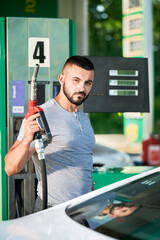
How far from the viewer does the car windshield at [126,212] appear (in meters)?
1.41

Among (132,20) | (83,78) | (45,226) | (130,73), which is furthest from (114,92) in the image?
(132,20)

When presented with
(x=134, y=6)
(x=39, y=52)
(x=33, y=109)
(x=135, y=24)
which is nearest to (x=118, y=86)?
(x=39, y=52)

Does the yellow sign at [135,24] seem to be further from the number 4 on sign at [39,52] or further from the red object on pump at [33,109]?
the red object on pump at [33,109]

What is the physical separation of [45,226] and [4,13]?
7468mm

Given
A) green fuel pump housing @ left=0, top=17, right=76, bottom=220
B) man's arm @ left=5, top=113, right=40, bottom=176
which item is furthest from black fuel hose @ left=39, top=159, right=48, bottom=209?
green fuel pump housing @ left=0, top=17, right=76, bottom=220

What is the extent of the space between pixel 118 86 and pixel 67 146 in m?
1.13

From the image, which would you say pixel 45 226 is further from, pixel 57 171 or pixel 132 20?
pixel 132 20

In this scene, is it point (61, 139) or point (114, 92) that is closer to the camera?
point (61, 139)

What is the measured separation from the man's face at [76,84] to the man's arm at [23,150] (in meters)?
0.42

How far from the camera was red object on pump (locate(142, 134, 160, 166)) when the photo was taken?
8812mm

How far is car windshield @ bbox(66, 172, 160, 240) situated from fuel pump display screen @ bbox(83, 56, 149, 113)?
1.23m

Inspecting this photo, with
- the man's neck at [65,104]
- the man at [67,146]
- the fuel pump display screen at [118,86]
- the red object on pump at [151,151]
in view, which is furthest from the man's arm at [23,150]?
the red object on pump at [151,151]

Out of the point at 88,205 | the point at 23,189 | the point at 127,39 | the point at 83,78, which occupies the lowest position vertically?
the point at 23,189

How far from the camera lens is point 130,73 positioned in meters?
3.12
